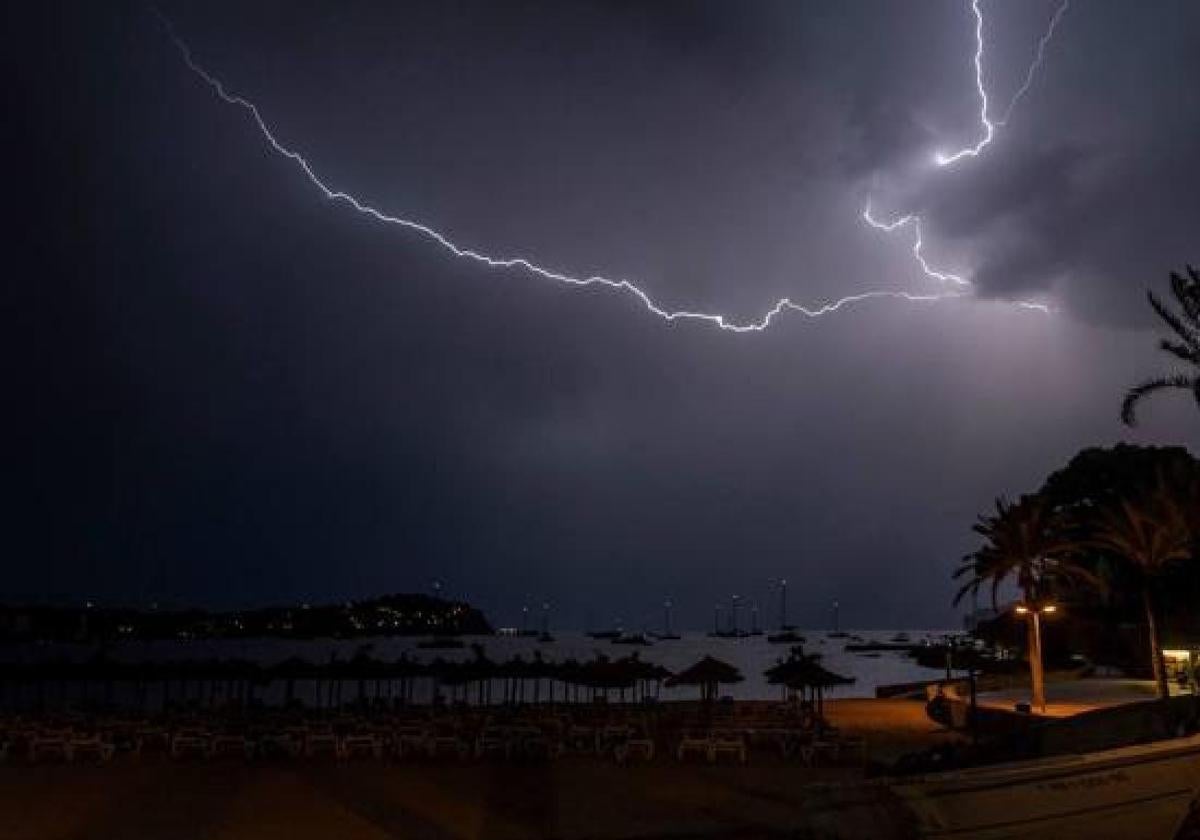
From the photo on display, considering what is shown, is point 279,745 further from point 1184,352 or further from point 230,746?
point 1184,352

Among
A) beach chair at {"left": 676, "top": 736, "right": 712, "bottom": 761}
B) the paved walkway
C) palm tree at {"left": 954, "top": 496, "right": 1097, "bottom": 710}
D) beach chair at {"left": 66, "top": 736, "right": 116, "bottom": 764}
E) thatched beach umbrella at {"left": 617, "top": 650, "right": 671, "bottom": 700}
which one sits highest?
palm tree at {"left": 954, "top": 496, "right": 1097, "bottom": 710}

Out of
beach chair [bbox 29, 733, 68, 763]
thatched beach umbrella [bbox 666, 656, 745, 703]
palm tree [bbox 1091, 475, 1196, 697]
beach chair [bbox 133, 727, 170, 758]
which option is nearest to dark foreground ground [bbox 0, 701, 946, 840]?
beach chair [bbox 29, 733, 68, 763]

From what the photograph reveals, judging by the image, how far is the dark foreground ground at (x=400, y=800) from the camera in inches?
502

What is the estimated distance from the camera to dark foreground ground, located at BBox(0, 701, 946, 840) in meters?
12.8

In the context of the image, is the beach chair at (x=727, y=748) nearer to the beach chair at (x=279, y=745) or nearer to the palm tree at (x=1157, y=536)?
the beach chair at (x=279, y=745)

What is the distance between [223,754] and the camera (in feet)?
68.8

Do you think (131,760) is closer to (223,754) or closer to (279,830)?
(223,754)

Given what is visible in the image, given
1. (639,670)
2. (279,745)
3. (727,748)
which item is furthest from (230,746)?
(639,670)

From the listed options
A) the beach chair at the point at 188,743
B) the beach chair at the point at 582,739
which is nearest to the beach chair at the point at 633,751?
the beach chair at the point at 582,739

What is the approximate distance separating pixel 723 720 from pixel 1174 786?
14452 mm

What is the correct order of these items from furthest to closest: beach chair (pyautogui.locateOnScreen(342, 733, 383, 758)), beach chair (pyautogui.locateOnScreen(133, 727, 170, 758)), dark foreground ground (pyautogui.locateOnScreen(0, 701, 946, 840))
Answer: beach chair (pyautogui.locateOnScreen(133, 727, 170, 758))
beach chair (pyautogui.locateOnScreen(342, 733, 383, 758))
dark foreground ground (pyautogui.locateOnScreen(0, 701, 946, 840))

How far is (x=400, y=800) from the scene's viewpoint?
1509 centimetres

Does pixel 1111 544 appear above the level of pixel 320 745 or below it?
above

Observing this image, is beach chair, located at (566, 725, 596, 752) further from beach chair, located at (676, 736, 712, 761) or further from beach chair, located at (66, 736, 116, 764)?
beach chair, located at (66, 736, 116, 764)
